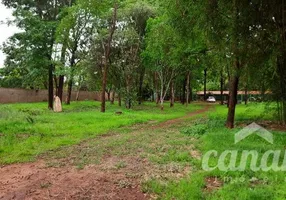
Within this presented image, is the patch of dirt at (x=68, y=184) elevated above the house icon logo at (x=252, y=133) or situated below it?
below

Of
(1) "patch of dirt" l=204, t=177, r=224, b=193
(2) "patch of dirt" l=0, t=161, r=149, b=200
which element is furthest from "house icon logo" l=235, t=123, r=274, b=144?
(2) "patch of dirt" l=0, t=161, r=149, b=200

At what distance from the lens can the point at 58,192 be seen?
455 cm

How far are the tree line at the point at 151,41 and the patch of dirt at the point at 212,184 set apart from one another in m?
5.01

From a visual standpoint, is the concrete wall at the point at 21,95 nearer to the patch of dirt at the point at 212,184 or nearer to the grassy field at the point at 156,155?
the grassy field at the point at 156,155

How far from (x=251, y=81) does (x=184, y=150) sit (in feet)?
15.7

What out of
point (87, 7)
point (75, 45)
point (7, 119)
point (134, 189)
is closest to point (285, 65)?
point (134, 189)

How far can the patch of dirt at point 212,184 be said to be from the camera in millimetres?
4671

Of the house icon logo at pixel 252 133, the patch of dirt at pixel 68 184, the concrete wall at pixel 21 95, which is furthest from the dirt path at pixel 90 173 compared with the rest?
the concrete wall at pixel 21 95

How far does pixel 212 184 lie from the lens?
4.90 metres

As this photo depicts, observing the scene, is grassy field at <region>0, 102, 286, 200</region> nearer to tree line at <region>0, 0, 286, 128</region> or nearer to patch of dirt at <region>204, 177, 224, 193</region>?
patch of dirt at <region>204, 177, 224, 193</region>

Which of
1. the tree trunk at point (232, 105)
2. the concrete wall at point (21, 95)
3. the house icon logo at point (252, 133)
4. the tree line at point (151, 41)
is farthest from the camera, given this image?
the concrete wall at point (21, 95)

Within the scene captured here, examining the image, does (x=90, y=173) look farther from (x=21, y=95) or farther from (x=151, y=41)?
(x=21, y=95)

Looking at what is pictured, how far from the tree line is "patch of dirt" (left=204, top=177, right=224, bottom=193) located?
5.01m

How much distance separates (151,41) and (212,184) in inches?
488
